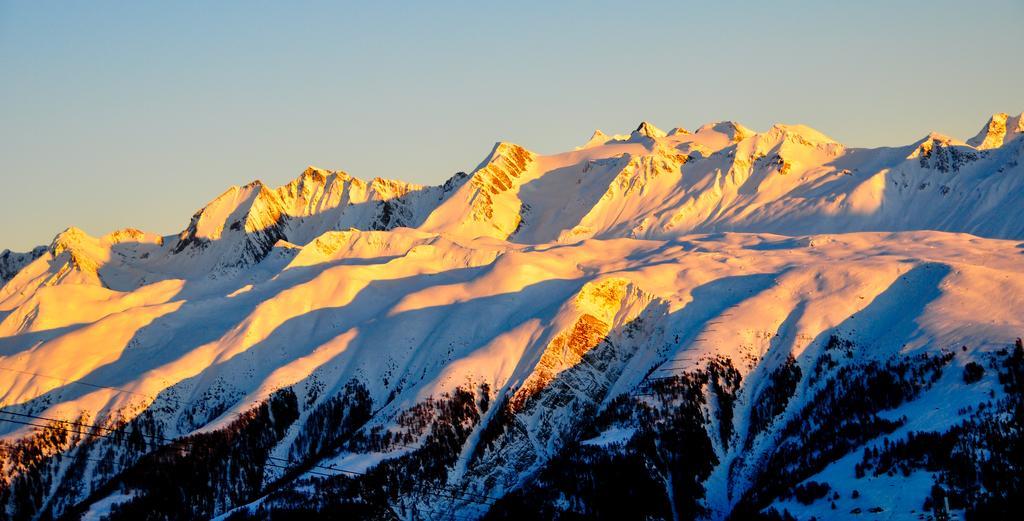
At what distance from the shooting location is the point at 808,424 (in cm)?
19162

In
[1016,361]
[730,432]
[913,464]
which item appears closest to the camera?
[913,464]

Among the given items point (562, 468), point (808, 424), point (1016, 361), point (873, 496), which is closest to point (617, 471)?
point (562, 468)

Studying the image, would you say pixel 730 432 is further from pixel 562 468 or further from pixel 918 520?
pixel 918 520

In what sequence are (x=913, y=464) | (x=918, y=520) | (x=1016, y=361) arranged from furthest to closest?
(x=1016, y=361) < (x=913, y=464) < (x=918, y=520)

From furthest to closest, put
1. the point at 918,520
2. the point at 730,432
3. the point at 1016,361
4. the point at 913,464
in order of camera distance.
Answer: the point at 730,432 → the point at 1016,361 → the point at 913,464 → the point at 918,520

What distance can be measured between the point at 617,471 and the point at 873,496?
35.2 m

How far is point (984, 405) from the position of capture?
578 feet

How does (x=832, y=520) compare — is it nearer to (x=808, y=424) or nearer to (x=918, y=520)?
(x=918, y=520)

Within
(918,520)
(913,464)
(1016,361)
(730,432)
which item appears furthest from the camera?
(730,432)

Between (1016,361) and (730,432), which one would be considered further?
(730,432)

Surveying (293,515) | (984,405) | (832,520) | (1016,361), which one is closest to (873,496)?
(832,520)

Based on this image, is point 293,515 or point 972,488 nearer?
point 972,488

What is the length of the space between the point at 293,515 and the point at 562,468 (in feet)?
110

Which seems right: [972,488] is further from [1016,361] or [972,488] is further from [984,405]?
[1016,361]
